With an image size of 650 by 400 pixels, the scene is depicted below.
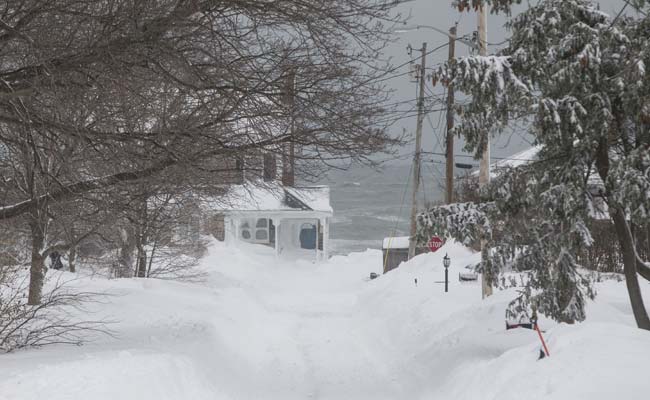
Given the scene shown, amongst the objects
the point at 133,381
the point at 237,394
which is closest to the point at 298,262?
the point at 237,394

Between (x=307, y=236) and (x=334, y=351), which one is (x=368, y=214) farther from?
(x=334, y=351)

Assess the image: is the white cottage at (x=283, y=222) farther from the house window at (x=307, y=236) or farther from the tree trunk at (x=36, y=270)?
the tree trunk at (x=36, y=270)

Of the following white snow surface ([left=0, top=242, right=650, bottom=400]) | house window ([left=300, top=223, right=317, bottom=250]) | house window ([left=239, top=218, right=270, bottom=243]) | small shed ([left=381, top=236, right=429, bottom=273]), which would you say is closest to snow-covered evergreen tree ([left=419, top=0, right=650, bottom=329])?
white snow surface ([left=0, top=242, right=650, bottom=400])

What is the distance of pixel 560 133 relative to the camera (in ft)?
26.0

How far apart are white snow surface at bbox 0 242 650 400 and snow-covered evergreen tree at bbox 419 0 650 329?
114 centimetres

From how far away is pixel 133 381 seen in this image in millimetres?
7020

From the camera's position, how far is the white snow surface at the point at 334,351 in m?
6.01

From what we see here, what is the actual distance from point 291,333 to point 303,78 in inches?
294

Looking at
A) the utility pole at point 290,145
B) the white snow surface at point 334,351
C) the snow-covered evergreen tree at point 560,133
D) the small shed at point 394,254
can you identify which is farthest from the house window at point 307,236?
the snow-covered evergreen tree at point 560,133

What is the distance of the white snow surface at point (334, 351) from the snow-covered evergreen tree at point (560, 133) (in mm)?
1144


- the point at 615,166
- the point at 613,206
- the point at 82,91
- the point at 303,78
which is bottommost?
the point at 613,206

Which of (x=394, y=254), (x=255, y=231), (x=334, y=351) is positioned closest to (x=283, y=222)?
(x=255, y=231)

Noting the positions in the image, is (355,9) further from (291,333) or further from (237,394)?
(291,333)

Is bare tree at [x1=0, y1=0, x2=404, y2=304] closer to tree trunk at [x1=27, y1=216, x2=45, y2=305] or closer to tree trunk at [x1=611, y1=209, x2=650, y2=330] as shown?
tree trunk at [x1=611, y1=209, x2=650, y2=330]
